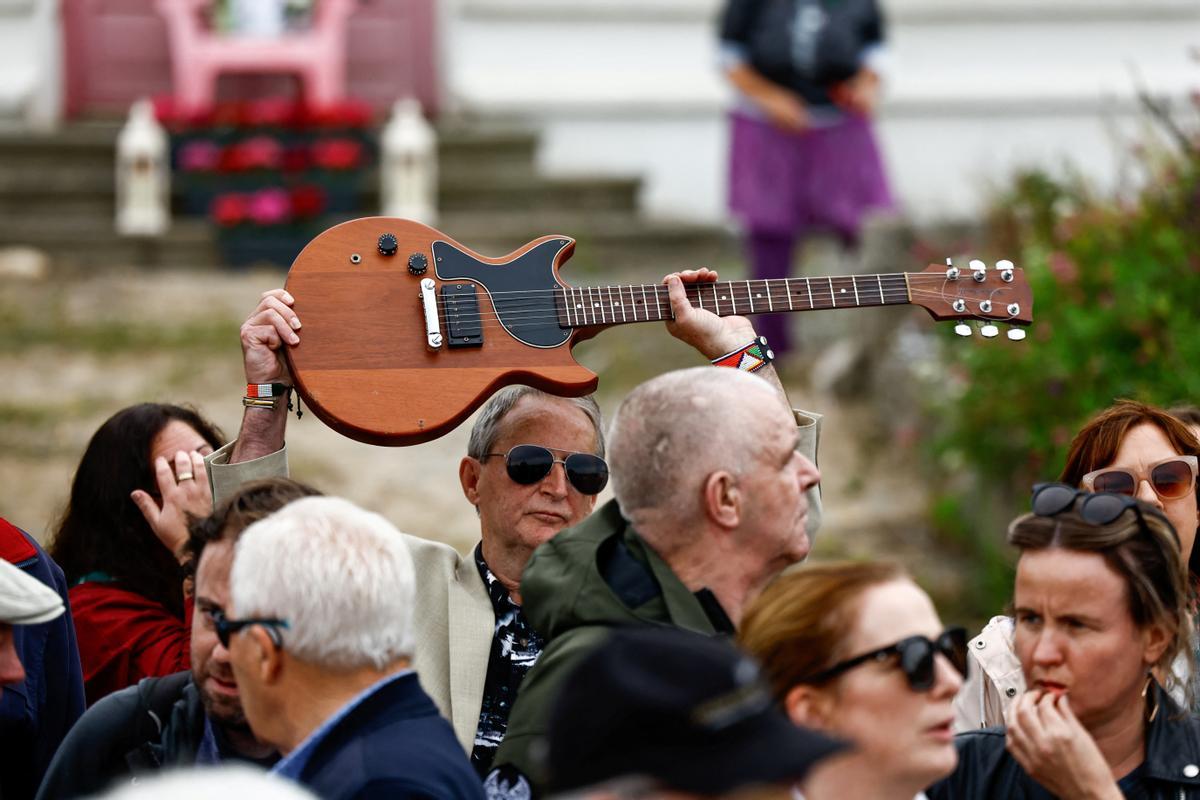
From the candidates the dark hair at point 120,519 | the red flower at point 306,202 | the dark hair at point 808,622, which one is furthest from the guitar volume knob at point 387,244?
the red flower at point 306,202

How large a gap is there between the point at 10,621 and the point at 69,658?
570 millimetres

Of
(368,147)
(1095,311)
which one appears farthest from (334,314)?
(368,147)

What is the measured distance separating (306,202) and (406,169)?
668 millimetres

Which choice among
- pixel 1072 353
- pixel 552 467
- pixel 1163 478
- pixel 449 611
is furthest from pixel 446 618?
pixel 1072 353

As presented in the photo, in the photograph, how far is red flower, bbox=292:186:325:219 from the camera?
1045cm

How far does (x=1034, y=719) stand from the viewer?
307 cm

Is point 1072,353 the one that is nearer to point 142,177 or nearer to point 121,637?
point 121,637

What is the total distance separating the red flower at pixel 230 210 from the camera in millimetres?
10422

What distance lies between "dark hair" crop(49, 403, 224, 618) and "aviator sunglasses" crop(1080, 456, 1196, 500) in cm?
207

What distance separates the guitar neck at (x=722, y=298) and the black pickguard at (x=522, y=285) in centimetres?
4

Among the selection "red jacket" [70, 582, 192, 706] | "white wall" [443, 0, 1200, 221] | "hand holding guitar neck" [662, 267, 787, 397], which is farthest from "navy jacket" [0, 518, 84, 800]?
"white wall" [443, 0, 1200, 221]

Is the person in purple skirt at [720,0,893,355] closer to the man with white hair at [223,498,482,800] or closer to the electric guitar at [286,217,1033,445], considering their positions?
the electric guitar at [286,217,1033,445]

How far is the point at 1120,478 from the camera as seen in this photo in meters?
3.88

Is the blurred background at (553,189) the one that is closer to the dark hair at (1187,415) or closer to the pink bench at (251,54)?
the pink bench at (251,54)
